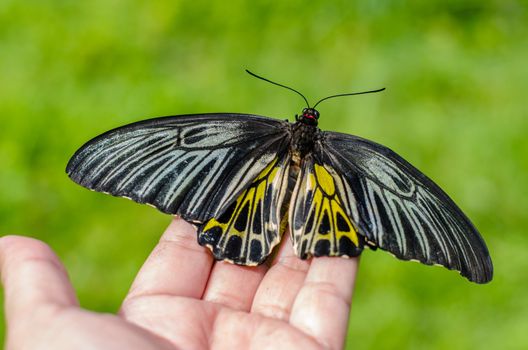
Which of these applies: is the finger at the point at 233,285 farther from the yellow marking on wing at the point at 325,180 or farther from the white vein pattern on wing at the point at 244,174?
the yellow marking on wing at the point at 325,180

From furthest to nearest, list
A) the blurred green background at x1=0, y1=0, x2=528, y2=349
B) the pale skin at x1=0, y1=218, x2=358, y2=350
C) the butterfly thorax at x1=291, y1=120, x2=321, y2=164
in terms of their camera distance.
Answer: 1. the blurred green background at x1=0, y1=0, x2=528, y2=349
2. the butterfly thorax at x1=291, y1=120, x2=321, y2=164
3. the pale skin at x1=0, y1=218, x2=358, y2=350

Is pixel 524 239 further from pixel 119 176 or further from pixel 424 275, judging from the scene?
pixel 119 176

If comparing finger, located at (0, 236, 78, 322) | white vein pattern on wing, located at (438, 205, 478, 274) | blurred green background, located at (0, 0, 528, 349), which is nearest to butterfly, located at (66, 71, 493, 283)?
white vein pattern on wing, located at (438, 205, 478, 274)

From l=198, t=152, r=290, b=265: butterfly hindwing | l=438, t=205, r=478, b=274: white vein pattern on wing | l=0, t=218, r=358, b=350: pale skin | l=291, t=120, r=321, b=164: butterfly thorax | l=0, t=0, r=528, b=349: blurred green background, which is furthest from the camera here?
l=0, t=0, r=528, b=349: blurred green background

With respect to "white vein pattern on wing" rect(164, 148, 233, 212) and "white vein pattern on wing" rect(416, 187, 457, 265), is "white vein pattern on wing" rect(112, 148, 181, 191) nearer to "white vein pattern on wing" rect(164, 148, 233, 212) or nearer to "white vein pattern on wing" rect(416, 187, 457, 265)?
"white vein pattern on wing" rect(164, 148, 233, 212)

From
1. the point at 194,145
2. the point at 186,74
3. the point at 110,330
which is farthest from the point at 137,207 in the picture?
the point at 110,330

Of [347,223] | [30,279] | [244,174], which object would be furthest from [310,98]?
[30,279]

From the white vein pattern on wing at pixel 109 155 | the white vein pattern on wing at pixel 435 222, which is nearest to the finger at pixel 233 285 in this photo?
the white vein pattern on wing at pixel 109 155
